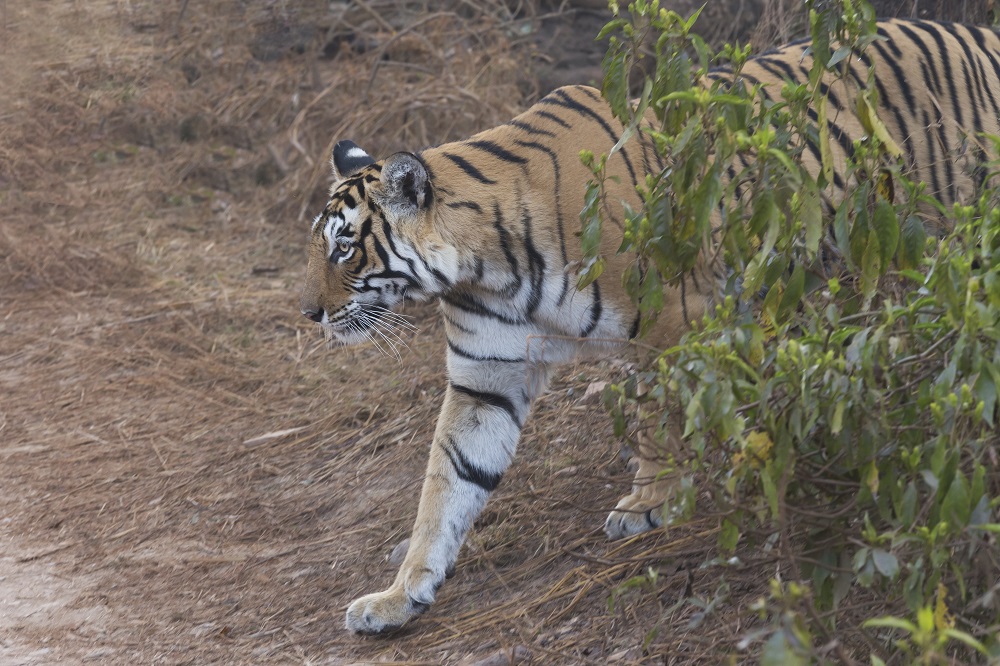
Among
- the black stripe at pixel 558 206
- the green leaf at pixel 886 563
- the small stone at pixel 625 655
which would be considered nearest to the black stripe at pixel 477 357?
the black stripe at pixel 558 206

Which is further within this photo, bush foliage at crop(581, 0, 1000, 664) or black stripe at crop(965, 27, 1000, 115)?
black stripe at crop(965, 27, 1000, 115)

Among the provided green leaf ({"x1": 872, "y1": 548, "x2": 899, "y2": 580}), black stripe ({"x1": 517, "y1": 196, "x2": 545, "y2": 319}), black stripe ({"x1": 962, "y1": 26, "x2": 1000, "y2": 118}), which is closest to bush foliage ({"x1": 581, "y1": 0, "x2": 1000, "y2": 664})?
green leaf ({"x1": 872, "y1": 548, "x2": 899, "y2": 580})

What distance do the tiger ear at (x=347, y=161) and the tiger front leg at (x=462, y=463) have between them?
0.79 m

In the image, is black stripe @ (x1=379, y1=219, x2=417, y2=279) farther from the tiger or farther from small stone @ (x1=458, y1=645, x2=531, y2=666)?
small stone @ (x1=458, y1=645, x2=531, y2=666)

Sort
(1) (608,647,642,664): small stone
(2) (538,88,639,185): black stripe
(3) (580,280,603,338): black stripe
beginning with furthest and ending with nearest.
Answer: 1. (2) (538,88,639,185): black stripe
2. (3) (580,280,603,338): black stripe
3. (1) (608,647,642,664): small stone

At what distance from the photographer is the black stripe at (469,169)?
3672mm

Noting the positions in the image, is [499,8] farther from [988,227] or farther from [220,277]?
[988,227]

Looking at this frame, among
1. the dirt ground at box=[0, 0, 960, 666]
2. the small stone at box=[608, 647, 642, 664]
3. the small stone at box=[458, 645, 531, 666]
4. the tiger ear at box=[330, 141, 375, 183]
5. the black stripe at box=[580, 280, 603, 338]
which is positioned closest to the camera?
the small stone at box=[608, 647, 642, 664]

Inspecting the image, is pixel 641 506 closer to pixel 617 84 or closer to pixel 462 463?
pixel 462 463

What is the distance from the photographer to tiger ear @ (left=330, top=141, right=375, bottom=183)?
3963 mm

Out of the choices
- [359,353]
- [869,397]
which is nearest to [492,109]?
[359,353]

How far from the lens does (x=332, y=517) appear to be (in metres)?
4.56

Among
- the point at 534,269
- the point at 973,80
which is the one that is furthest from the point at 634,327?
the point at 973,80

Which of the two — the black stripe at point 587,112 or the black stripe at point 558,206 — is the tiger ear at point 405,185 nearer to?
the black stripe at point 558,206
